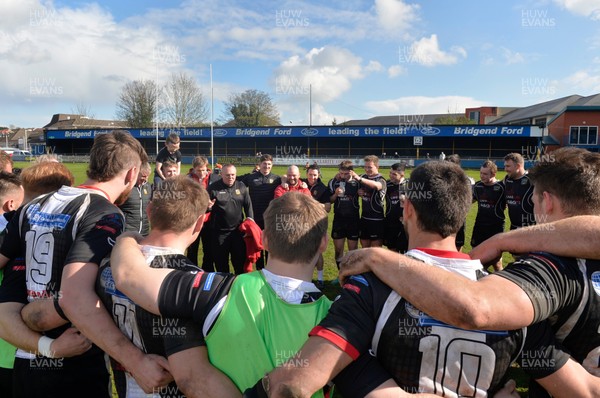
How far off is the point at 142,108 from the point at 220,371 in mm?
61781

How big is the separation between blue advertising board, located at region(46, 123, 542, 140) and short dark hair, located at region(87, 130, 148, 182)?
1608 inches

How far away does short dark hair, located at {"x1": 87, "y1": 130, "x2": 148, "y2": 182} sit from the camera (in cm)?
230

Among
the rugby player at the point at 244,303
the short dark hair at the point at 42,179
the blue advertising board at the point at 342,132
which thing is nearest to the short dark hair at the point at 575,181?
the rugby player at the point at 244,303

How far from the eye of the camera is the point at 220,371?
1.59 metres

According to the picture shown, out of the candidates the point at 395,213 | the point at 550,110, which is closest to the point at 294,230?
the point at 395,213

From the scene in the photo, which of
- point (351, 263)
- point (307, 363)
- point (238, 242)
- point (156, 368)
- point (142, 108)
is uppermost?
point (142, 108)

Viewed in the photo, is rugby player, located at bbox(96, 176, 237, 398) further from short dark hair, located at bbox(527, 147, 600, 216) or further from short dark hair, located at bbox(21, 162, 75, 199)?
short dark hair, located at bbox(527, 147, 600, 216)

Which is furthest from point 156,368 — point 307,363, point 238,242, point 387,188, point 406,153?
point 406,153

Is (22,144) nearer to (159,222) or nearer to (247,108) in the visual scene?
(247,108)

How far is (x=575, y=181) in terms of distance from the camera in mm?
1804

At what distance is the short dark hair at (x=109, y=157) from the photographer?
230 cm

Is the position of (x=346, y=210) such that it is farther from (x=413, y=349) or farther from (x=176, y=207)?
(x=413, y=349)

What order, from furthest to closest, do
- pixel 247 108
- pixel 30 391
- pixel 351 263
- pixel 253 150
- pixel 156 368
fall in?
1. pixel 247 108
2. pixel 253 150
3. pixel 30 391
4. pixel 156 368
5. pixel 351 263

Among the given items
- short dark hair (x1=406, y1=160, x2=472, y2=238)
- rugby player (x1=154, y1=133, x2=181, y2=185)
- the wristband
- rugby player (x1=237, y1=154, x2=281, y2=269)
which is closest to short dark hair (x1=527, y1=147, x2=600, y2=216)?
short dark hair (x1=406, y1=160, x2=472, y2=238)
